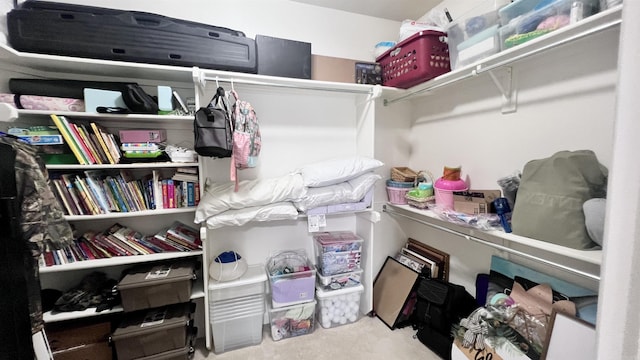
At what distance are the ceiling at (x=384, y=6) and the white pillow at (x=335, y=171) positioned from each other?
49.1 inches

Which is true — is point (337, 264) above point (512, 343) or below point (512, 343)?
above

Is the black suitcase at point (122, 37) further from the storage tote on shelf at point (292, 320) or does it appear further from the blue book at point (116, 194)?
the storage tote on shelf at point (292, 320)

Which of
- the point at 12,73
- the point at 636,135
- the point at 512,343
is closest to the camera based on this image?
the point at 636,135

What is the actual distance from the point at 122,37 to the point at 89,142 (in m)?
0.62

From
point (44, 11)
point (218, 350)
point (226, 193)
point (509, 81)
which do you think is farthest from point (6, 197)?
point (509, 81)

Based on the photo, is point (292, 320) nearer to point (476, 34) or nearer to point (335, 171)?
point (335, 171)

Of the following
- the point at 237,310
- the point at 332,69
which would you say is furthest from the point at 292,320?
the point at 332,69

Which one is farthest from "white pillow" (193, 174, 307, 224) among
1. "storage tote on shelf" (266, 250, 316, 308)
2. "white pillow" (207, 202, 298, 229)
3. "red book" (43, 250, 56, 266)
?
"red book" (43, 250, 56, 266)

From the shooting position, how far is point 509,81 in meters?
1.52

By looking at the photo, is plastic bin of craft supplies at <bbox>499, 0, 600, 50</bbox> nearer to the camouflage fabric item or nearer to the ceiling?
the ceiling

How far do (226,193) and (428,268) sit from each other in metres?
1.65

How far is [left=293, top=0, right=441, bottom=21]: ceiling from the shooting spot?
6.45ft

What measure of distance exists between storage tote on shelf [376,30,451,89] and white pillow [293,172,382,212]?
2.47 ft

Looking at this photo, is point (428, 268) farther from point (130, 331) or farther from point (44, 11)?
point (44, 11)
